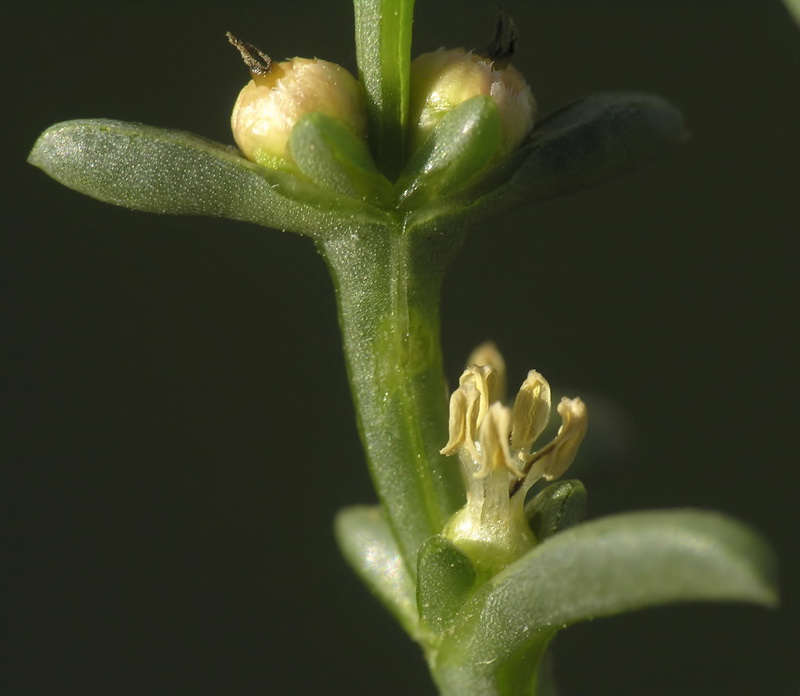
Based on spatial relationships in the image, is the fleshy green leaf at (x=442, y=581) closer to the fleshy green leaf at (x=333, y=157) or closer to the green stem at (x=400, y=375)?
the green stem at (x=400, y=375)

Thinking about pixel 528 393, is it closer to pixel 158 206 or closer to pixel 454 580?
pixel 454 580

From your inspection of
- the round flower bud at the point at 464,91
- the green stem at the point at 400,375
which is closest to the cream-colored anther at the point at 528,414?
the green stem at the point at 400,375

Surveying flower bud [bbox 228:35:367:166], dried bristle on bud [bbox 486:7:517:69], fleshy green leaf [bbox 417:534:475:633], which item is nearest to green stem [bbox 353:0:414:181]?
flower bud [bbox 228:35:367:166]

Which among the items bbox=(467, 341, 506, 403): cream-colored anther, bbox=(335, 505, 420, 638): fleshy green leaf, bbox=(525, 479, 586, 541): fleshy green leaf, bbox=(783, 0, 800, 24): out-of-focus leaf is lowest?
bbox=(335, 505, 420, 638): fleshy green leaf

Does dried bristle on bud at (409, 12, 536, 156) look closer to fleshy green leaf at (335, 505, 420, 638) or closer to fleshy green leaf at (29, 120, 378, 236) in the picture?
fleshy green leaf at (29, 120, 378, 236)

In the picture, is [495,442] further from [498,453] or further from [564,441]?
[564,441]

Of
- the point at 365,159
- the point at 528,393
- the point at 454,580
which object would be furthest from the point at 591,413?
the point at 365,159
